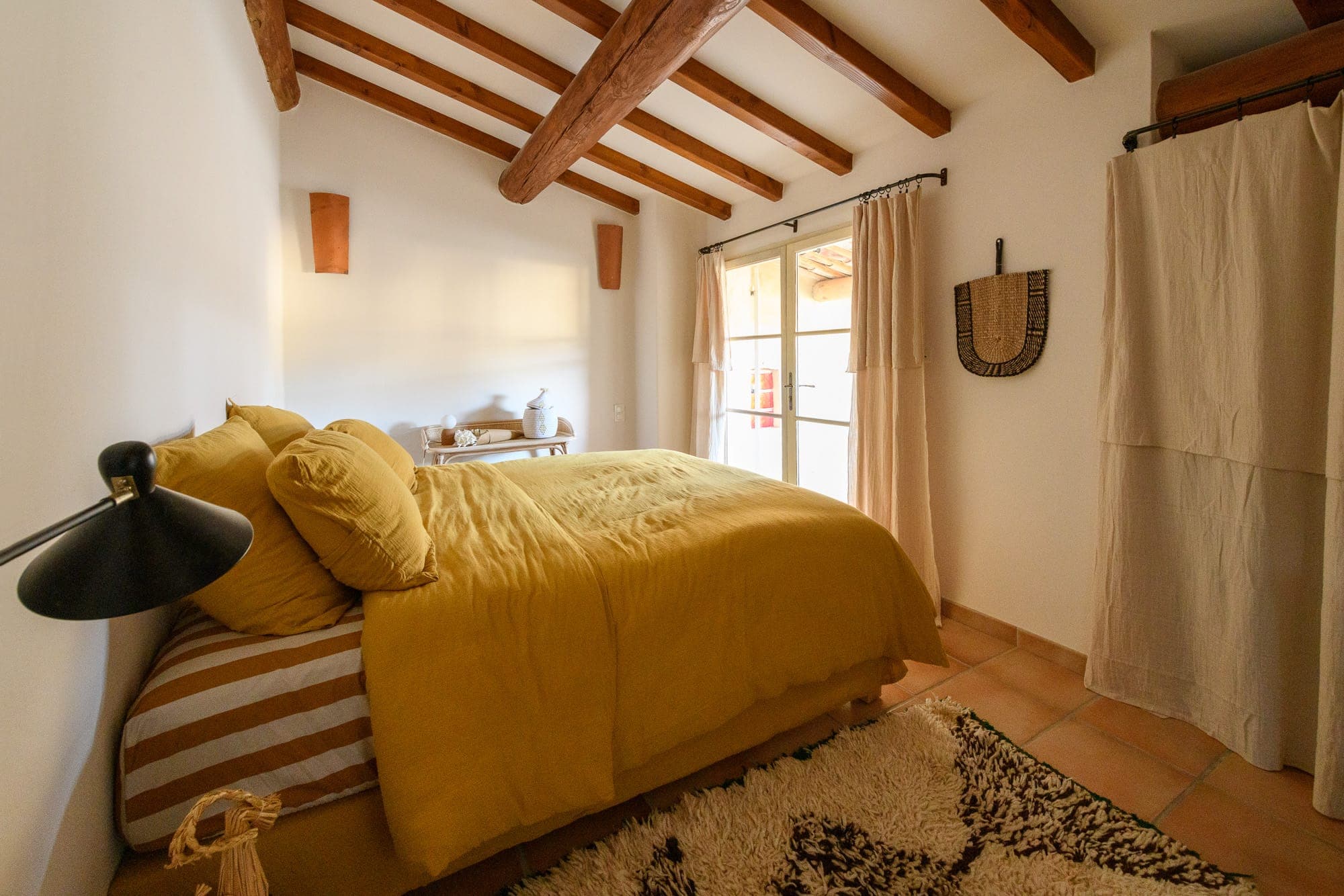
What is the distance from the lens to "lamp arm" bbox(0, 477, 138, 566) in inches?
14.2

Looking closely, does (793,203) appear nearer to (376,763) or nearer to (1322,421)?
(1322,421)

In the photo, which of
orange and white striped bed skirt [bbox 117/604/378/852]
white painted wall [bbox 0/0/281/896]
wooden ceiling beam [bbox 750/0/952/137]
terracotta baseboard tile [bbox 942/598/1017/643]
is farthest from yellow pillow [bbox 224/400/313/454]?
terracotta baseboard tile [bbox 942/598/1017/643]

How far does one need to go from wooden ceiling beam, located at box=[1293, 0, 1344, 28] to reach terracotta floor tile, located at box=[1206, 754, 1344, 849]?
2.16 m

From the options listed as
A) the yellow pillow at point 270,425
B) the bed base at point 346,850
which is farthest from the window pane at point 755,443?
the yellow pillow at point 270,425

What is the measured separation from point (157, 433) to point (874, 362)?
2746mm

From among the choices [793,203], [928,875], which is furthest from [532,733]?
[793,203]

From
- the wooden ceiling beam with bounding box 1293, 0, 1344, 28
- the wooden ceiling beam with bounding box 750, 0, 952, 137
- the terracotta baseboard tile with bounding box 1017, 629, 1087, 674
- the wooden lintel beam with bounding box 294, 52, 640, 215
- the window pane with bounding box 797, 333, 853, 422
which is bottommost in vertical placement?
the terracotta baseboard tile with bounding box 1017, 629, 1087, 674

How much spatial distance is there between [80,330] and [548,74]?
8.65ft

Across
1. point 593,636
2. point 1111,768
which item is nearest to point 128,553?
point 593,636

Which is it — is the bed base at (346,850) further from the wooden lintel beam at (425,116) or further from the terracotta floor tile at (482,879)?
the wooden lintel beam at (425,116)

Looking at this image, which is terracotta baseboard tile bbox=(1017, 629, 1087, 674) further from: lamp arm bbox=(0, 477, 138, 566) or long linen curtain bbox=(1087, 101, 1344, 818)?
lamp arm bbox=(0, 477, 138, 566)

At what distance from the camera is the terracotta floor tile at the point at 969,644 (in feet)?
7.77

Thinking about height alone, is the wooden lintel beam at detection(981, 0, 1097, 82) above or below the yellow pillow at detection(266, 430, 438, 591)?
above

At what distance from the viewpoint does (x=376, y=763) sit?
3.67 feet
